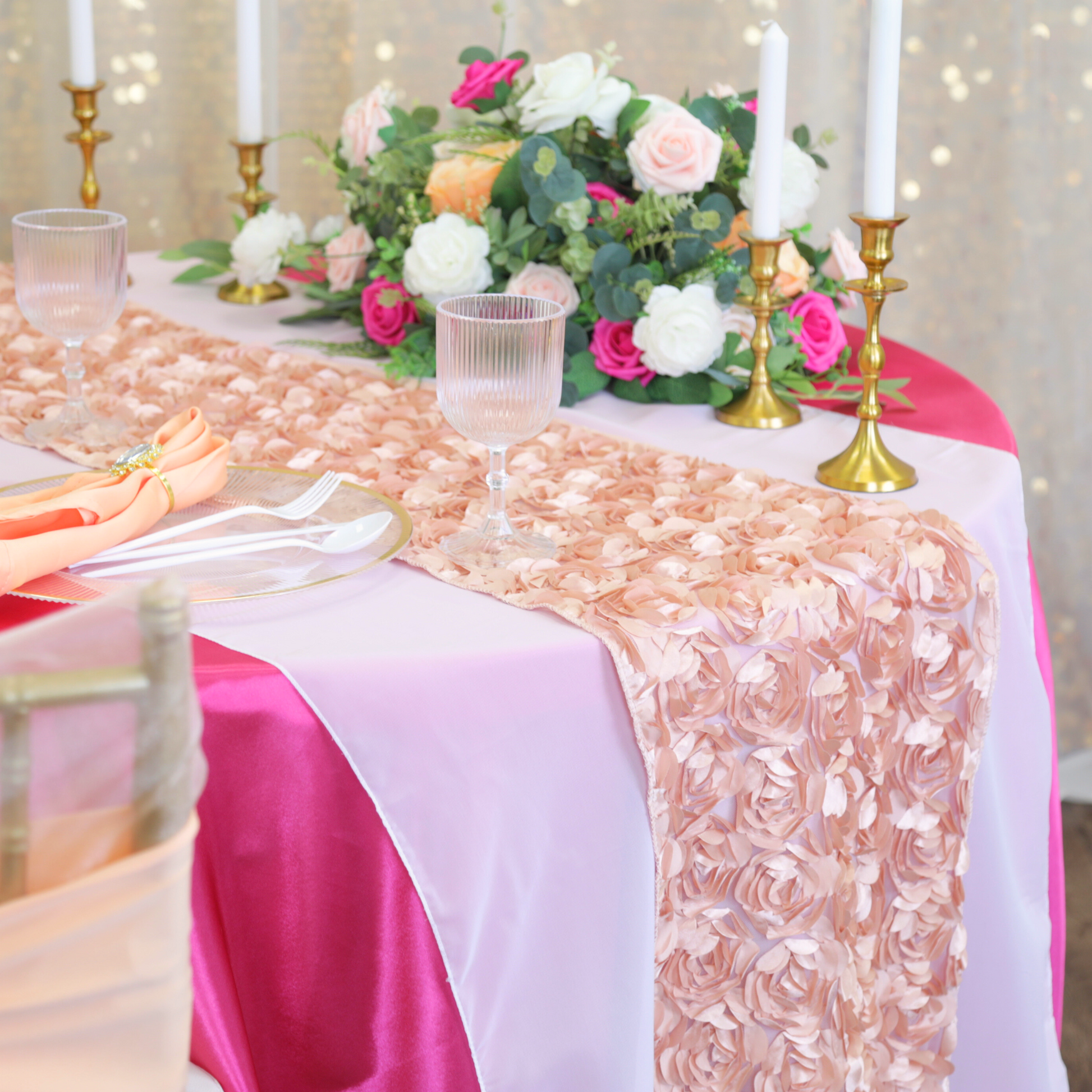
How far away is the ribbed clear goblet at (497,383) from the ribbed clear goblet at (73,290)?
41 cm

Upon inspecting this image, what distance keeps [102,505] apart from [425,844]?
1.12 feet

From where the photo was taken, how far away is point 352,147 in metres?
1.71

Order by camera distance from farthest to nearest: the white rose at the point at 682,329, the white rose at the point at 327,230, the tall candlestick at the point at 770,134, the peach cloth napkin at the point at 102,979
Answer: the white rose at the point at 327,230
the white rose at the point at 682,329
the tall candlestick at the point at 770,134
the peach cloth napkin at the point at 102,979

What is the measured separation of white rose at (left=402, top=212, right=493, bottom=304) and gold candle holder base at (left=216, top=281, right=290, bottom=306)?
0.45 metres

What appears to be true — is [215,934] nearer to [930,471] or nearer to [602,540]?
[602,540]

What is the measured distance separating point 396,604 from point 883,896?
470 millimetres

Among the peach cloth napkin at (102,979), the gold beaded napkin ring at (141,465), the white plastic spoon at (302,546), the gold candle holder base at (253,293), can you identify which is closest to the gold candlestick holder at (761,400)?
the white plastic spoon at (302,546)

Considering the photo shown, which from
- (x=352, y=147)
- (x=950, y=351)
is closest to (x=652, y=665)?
(x=352, y=147)

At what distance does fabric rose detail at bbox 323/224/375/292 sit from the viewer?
165 cm

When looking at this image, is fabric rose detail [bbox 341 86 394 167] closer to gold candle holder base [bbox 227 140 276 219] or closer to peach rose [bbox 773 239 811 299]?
gold candle holder base [bbox 227 140 276 219]

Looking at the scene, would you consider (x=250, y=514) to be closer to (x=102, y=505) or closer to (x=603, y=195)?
(x=102, y=505)

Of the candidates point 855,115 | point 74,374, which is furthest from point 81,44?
point 855,115

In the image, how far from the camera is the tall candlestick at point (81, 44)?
6.63 feet

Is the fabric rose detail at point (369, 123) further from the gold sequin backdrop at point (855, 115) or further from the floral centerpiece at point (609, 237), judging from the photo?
the gold sequin backdrop at point (855, 115)
